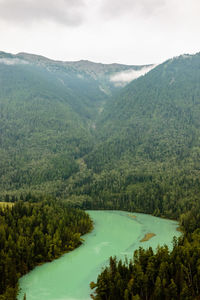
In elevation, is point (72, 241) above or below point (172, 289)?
below

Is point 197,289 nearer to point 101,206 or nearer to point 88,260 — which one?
point 88,260

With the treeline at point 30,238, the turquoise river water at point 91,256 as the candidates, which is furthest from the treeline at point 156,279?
the treeline at point 30,238

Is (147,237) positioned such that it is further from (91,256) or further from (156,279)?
(156,279)

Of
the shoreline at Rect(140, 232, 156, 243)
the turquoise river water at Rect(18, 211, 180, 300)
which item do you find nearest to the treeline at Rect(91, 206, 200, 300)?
the turquoise river water at Rect(18, 211, 180, 300)

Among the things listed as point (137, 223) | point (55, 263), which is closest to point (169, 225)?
point (137, 223)

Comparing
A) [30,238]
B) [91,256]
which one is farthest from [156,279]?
[30,238]

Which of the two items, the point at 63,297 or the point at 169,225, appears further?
the point at 169,225

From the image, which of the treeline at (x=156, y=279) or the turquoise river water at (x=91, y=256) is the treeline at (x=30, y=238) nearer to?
the turquoise river water at (x=91, y=256)
